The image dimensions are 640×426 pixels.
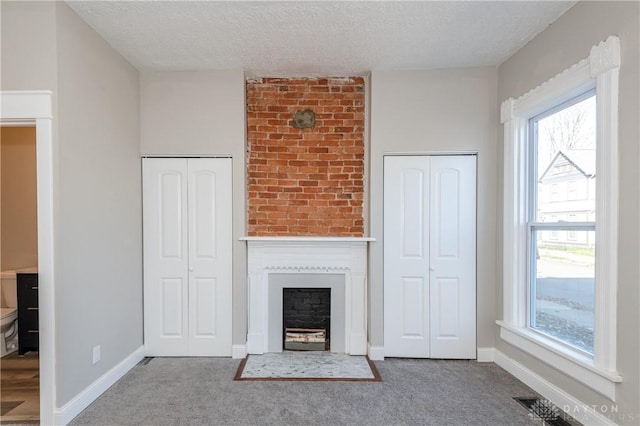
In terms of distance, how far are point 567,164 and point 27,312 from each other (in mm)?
5056

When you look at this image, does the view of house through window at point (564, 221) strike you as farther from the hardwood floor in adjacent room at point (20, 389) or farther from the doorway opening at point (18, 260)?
the doorway opening at point (18, 260)

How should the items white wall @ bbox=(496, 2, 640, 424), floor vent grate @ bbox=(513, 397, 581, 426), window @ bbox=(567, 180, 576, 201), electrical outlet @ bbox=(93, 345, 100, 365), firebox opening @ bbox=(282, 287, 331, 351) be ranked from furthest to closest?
firebox opening @ bbox=(282, 287, 331, 351) → electrical outlet @ bbox=(93, 345, 100, 365) → window @ bbox=(567, 180, 576, 201) → floor vent grate @ bbox=(513, 397, 581, 426) → white wall @ bbox=(496, 2, 640, 424)

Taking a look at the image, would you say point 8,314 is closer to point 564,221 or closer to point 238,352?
point 238,352

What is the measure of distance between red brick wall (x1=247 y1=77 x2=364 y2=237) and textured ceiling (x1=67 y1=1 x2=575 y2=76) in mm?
287

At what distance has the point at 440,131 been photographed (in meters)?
3.27

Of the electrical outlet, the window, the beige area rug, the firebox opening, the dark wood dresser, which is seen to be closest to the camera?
the window

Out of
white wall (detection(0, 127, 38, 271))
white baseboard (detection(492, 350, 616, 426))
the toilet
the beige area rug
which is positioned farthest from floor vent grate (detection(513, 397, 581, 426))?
white wall (detection(0, 127, 38, 271))

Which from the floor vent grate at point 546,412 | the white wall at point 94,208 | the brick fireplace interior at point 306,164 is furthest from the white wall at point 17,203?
the floor vent grate at point 546,412

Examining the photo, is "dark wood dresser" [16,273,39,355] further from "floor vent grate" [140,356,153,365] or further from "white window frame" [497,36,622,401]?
"white window frame" [497,36,622,401]

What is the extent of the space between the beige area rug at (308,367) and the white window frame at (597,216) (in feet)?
4.57

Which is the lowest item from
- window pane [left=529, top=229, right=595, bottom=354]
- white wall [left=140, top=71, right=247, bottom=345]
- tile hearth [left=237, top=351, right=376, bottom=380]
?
tile hearth [left=237, top=351, right=376, bottom=380]

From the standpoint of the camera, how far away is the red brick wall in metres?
3.54

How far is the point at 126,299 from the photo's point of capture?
9.96 feet

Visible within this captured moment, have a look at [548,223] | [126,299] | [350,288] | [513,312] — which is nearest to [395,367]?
[350,288]
